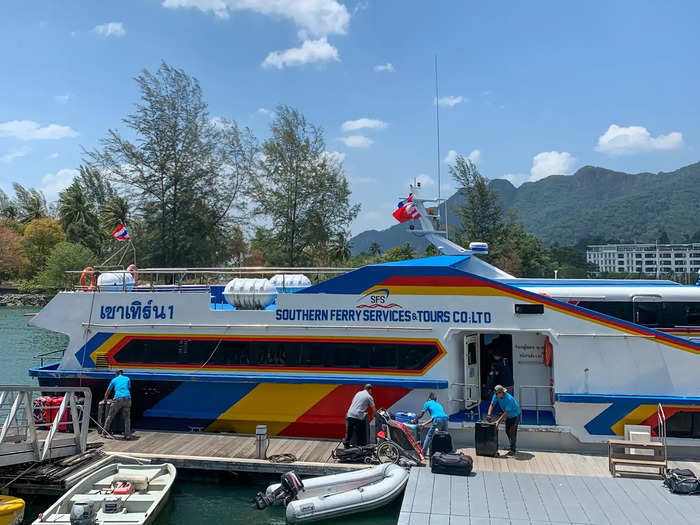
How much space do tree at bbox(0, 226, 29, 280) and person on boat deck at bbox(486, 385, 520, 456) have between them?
5962cm

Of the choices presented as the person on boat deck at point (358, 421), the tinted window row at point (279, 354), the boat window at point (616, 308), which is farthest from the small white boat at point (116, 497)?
the boat window at point (616, 308)

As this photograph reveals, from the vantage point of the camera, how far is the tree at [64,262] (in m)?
49.4

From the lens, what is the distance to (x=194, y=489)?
954cm

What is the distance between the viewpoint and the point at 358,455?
9234 millimetres

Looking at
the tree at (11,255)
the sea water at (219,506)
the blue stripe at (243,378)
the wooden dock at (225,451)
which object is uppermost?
the tree at (11,255)

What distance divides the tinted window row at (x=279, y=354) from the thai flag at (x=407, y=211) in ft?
14.6

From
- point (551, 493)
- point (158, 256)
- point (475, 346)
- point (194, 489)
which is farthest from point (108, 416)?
point (158, 256)

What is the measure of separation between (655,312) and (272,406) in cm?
779

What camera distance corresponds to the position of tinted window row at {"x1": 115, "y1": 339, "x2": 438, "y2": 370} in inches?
414

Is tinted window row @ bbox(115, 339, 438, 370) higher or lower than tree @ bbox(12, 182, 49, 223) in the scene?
lower

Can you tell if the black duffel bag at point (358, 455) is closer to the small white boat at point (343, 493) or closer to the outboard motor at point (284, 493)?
the small white boat at point (343, 493)

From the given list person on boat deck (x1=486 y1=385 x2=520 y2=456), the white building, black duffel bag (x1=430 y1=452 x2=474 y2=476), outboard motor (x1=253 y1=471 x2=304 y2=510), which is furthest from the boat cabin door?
the white building

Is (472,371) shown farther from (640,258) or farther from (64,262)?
(640,258)

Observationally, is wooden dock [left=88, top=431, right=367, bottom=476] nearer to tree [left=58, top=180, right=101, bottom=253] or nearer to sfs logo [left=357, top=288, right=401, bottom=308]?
sfs logo [left=357, top=288, right=401, bottom=308]
